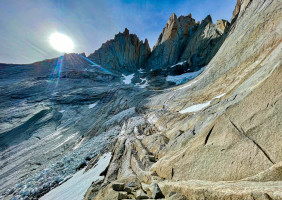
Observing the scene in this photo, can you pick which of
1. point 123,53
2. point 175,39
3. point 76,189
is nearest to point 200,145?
point 76,189

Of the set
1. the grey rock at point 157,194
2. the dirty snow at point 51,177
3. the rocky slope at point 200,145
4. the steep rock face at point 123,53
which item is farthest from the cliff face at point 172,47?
the grey rock at point 157,194

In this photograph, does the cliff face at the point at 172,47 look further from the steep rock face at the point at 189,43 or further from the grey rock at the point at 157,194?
the grey rock at the point at 157,194

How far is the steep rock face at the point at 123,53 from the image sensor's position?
99562 mm

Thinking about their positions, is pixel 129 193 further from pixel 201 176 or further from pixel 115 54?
pixel 115 54

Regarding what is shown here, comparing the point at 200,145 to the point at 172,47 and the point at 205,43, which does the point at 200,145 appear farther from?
the point at 172,47

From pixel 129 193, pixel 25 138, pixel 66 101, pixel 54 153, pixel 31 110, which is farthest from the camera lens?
pixel 66 101

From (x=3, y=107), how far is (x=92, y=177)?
195ft

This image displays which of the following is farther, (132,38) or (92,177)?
(132,38)

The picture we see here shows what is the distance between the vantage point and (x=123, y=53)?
102 metres

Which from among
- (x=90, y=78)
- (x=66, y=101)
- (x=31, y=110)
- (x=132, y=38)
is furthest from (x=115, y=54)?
(x=31, y=110)

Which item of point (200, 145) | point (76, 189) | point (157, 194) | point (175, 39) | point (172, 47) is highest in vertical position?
point (175, 39)

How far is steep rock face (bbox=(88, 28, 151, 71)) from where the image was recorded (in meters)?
99.6

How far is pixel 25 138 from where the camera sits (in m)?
32.0

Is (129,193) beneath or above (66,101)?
beneath
